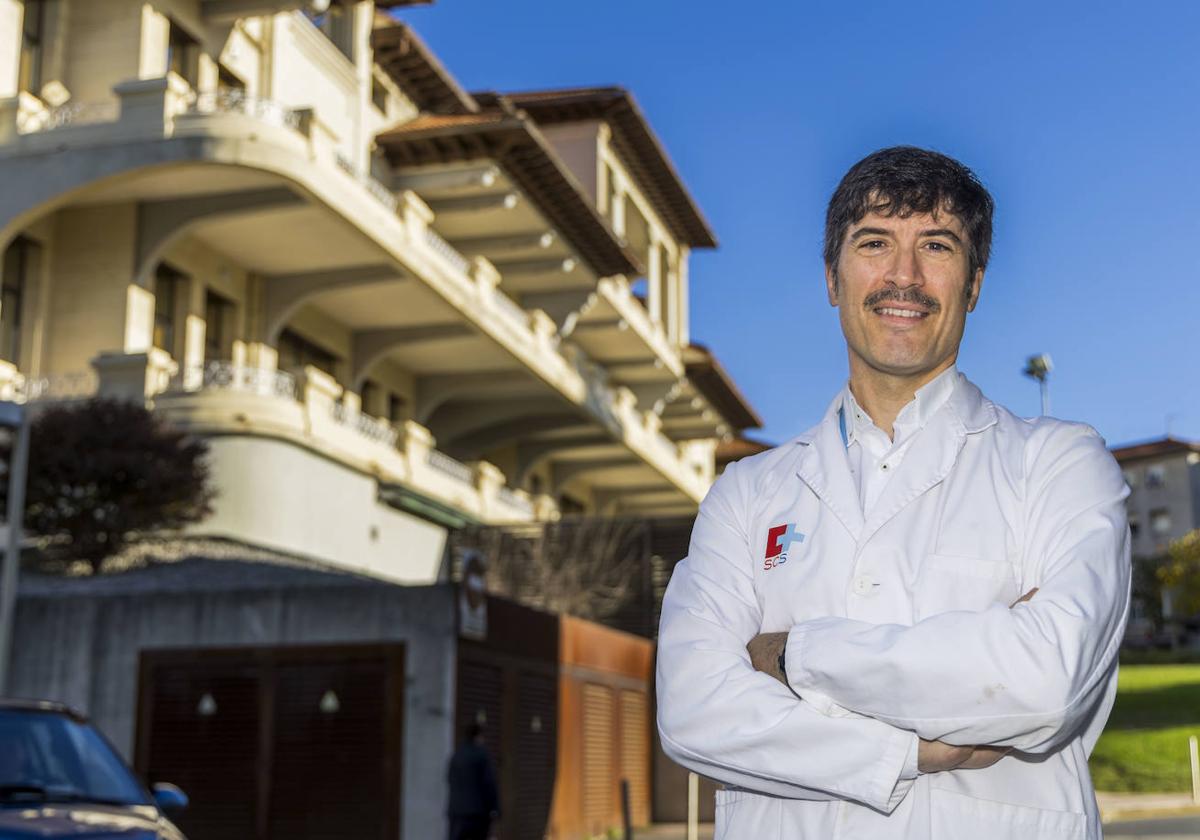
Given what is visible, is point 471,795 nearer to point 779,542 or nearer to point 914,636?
point 779,542

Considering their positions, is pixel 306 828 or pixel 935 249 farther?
A: pixel 306 828

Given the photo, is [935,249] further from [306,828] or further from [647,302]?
[647,302]

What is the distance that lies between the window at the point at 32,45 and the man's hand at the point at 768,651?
27919 millimetres

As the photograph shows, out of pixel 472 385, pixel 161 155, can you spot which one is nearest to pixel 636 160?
pixel 472 385

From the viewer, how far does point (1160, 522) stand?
114875 millimetres

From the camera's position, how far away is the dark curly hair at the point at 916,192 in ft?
9.27

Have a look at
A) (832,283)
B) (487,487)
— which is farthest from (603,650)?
(832,283)

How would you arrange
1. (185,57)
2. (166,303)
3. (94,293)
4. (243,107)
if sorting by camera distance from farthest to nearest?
(166,303) → (185,57) → (94,293) → (243,107)

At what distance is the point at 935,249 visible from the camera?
284 cm

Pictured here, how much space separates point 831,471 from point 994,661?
0.55 metres

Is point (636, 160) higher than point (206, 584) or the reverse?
higher

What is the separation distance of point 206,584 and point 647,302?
95.7 ft

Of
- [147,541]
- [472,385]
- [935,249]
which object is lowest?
[935,249]

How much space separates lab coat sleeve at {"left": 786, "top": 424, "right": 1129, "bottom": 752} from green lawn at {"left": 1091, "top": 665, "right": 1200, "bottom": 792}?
25.7 meters
